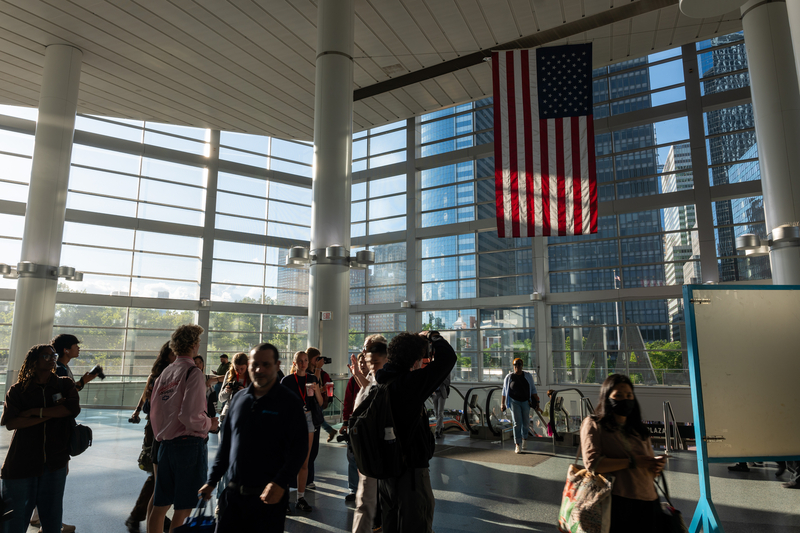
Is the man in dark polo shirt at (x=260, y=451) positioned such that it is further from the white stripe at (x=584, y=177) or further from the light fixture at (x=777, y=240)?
the light fixture at (x=777, y=240)

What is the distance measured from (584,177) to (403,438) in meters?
9.44

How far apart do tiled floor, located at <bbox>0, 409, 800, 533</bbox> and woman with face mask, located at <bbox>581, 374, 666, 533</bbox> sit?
194 cm

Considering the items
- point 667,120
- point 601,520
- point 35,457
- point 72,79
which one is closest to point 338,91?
point 72,79

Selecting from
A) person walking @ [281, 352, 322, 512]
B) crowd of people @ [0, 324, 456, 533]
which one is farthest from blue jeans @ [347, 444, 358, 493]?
crowd of people @ [0, 324, 456, 533]

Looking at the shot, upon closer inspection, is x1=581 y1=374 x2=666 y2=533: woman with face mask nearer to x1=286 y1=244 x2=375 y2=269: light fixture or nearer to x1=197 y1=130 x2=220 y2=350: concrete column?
x1=286 y1=244 x2=375 y2=269: light fixture

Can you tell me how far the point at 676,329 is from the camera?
18.6 meters

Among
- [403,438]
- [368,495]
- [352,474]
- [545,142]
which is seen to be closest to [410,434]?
[403,438]

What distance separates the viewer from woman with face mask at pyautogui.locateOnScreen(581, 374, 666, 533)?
3.18m

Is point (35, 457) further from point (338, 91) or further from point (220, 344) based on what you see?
point (220, 344)

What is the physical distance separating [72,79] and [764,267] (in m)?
23.0

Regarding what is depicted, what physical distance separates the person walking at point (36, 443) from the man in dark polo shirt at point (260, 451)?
1.55 m

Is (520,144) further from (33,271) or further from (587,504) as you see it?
(33,271)

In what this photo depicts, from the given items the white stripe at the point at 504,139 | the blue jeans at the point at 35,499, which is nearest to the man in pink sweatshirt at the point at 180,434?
the blue jeans at the point at 35,499

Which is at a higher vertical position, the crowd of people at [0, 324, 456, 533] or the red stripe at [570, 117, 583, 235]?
the red stripe at [570, 117, 583, 235]
